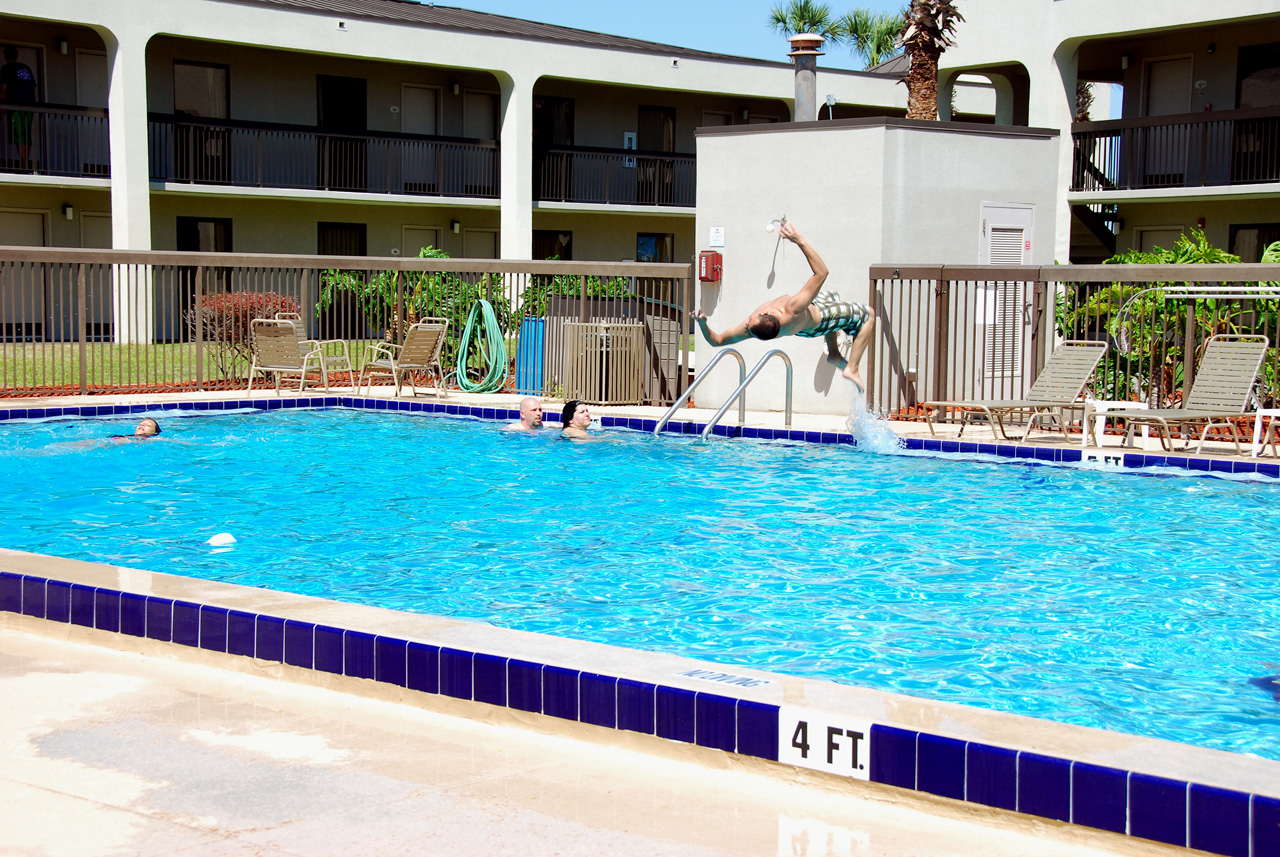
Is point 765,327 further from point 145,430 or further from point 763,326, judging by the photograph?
point 145,430

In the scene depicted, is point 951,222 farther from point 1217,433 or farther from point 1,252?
point 1,252

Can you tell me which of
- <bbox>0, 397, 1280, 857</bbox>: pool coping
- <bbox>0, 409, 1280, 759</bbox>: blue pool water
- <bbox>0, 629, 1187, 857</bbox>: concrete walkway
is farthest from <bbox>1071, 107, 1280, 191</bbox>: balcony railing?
<bbox>0, 629, 1187, 857</bbox>: concrete walkway

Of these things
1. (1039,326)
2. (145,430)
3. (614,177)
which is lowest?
(145,430)

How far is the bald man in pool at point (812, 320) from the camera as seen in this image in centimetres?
1191

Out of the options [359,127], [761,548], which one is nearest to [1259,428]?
[761,548]

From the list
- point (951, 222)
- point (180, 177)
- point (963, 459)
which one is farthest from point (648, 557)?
point (180, 177)

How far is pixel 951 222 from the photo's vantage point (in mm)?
14445

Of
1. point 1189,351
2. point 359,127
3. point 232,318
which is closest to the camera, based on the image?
point 1189,351

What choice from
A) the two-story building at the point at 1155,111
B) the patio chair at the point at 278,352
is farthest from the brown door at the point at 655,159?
the patio chair at the point at 278,352

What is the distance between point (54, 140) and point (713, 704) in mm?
22951

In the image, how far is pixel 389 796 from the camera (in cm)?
373

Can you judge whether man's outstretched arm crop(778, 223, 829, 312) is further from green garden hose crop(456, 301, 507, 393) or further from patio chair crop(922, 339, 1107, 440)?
green garden hose crop(456, 301, 507, 393)

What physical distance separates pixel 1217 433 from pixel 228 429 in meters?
9.76

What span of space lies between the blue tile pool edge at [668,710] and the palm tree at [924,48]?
59.3 feet
